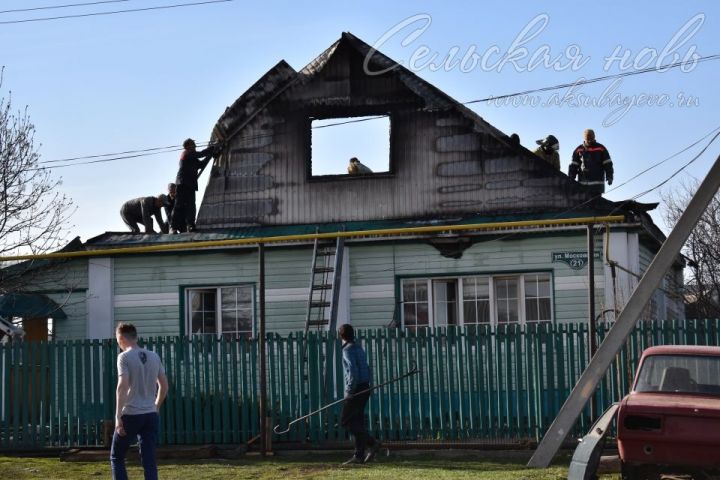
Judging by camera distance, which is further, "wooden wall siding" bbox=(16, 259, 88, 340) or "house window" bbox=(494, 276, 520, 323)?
"wooden wall siding" bbox=(16, 259, 88, 340)

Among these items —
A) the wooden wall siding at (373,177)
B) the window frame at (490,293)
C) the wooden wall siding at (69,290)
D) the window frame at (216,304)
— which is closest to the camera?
the window frame at (490,293)

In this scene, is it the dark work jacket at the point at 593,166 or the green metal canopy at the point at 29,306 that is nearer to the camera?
the dark work jacket at the point at 593,166

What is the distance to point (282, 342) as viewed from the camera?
16.9 meters

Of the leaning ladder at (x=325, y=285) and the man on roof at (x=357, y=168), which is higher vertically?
the man on roof at (x=357, y=168)

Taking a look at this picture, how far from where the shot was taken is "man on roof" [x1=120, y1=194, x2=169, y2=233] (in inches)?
936

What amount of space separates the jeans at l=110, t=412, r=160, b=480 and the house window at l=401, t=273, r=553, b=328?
1106cm

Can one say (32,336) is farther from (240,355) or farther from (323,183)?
(240,355)

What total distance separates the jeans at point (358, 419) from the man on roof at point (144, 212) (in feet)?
33.1

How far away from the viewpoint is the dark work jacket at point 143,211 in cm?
2377

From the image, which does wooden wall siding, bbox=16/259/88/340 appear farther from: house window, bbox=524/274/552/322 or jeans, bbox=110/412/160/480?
jeans, bbox=110/412/160/480

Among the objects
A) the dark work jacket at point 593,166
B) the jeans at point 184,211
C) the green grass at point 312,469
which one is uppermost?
the dark work jacket at point 593,166

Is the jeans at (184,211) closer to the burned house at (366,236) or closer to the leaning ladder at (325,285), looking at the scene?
the burned house at (366,236)

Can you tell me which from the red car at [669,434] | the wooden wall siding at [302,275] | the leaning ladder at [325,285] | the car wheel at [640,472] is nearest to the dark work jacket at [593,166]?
the wooden wall siding at [302,275]

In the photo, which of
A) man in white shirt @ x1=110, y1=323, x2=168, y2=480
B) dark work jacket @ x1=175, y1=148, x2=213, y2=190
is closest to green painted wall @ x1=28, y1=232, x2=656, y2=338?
dark work jacket @ x1=175, y1=148, x2=213, y2=190
